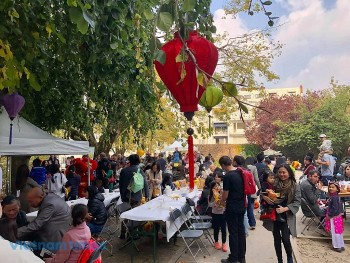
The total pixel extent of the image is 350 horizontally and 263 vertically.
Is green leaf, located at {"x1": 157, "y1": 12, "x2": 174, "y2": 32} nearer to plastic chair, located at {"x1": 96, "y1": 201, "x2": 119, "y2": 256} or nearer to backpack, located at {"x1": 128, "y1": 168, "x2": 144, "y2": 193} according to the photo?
backpack, located at {"x1": 128, "y1": 168, "x2": 144, "y2": 193}

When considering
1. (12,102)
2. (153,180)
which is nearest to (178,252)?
(153,180)

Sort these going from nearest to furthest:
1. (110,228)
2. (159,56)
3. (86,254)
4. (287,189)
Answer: (159,56) → (86,254) → (287,189) → (110,228)

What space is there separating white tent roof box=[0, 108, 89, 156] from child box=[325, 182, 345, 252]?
4953mm

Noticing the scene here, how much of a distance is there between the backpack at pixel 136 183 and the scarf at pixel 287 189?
2575 mm

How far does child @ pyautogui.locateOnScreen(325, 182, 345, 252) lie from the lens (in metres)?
6.61

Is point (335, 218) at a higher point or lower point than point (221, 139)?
lower

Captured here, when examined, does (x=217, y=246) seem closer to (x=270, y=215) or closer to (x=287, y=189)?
(x=270, y=215)

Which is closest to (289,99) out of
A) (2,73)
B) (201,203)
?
(201,203)

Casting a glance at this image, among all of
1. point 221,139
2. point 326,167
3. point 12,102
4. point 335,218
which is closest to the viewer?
point 12,102

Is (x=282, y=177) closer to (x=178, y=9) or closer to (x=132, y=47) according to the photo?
(x=132, y=47)

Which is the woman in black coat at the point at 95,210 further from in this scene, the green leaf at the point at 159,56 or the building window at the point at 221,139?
the building window at the point at 221,139

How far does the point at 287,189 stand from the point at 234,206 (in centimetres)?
78

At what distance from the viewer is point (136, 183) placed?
650 centimetres

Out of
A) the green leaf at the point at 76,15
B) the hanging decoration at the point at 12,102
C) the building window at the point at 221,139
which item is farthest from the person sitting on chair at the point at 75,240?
the building window at the point at 221,139
